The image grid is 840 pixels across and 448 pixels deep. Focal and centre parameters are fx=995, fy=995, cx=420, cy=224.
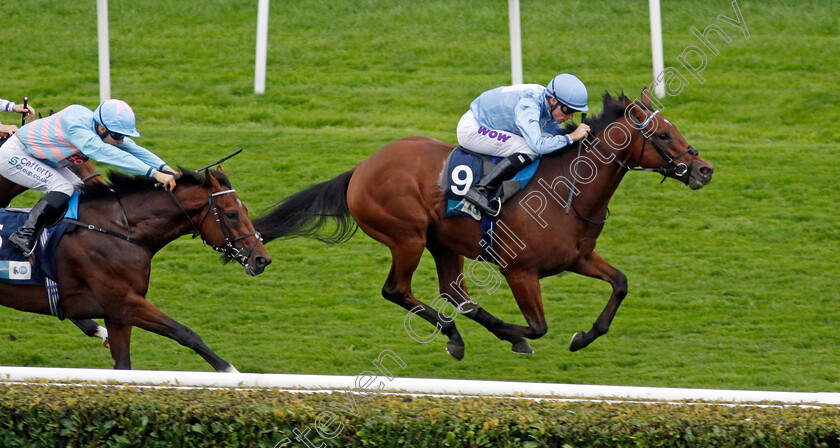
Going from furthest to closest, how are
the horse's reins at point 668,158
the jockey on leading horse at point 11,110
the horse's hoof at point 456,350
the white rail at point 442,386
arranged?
the horse's hoof at point 456,350, the jockey on leading horse at point 11,110, the horse's reins at point 668,158, the white rail at point 442,386

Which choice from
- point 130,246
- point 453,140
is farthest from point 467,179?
point 453,140

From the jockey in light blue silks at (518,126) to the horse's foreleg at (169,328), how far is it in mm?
1853

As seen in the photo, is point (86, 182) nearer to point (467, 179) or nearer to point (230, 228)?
point (230, 228)

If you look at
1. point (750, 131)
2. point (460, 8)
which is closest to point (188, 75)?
point (460, 8)

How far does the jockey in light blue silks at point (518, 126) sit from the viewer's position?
20.4ft

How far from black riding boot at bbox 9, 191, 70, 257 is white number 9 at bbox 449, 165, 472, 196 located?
2392mm

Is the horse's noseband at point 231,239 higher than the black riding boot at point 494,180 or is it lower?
lower

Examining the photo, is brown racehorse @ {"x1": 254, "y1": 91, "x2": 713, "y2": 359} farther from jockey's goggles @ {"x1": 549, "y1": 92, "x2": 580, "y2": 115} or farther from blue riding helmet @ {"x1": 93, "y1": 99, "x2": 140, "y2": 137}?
blue riding helmet @ {"x1": 93, "y1": 99, "x2": 140, "y2": 137}

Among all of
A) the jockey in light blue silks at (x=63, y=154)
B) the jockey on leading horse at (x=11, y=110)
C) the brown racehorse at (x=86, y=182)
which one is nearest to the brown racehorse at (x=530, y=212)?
the jockey in light blue silks at (x=63, y=154)

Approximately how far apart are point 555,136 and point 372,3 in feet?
40.5

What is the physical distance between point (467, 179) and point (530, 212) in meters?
0.46

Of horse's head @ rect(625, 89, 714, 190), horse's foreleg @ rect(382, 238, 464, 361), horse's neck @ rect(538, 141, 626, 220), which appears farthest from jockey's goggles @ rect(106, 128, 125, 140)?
horse's head @ rect(625, 89, 714, 190)

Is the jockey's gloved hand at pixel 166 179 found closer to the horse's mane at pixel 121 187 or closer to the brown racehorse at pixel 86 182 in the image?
the horse's mane at pixel 121 187

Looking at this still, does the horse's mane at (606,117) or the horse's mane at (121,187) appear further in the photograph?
the horse's mane at (606,117)
